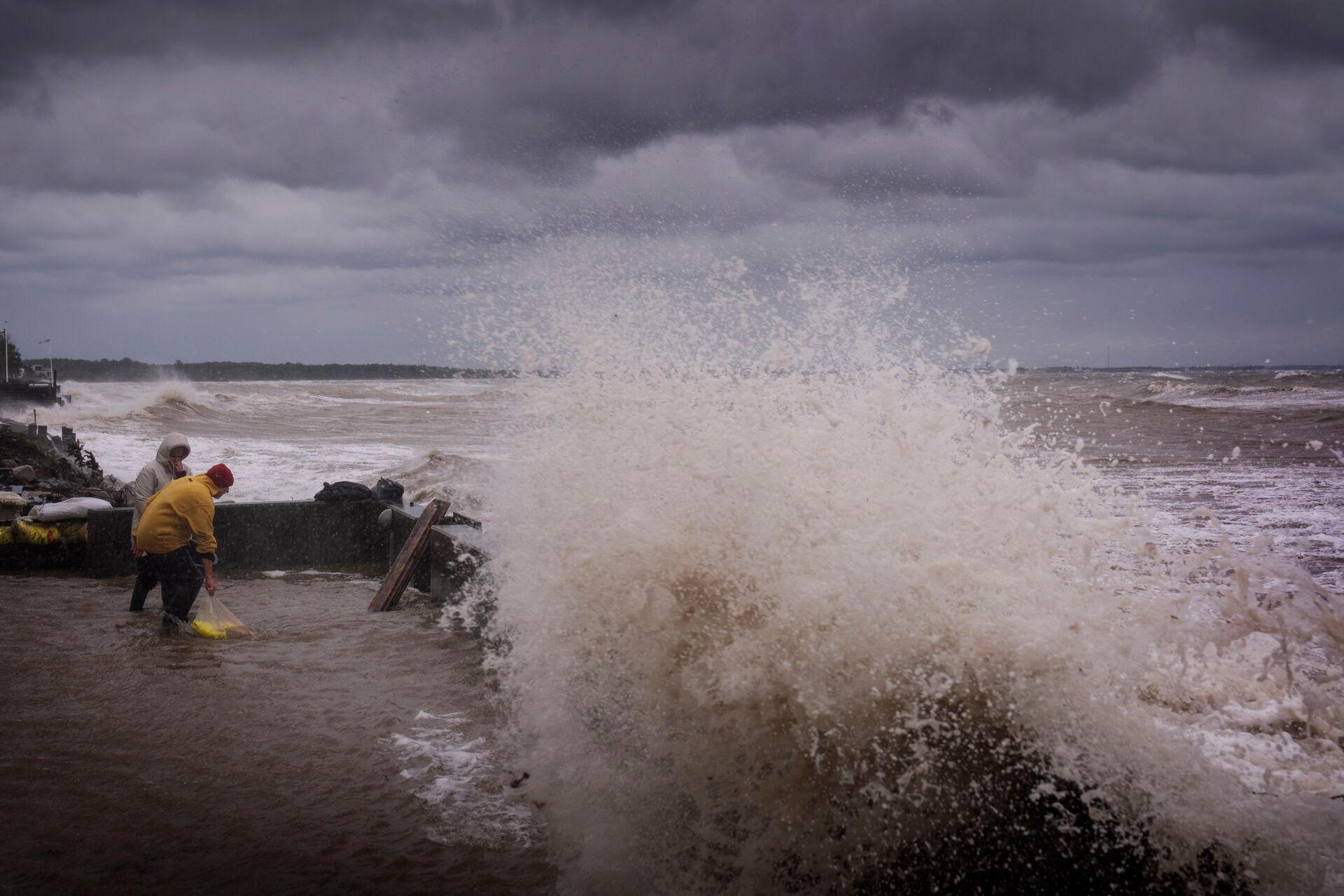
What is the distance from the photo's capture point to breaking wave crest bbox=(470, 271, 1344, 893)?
3.51 meters

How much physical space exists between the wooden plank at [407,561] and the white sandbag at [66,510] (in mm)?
3505

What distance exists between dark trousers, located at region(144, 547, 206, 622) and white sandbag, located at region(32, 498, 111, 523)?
9.23 ft

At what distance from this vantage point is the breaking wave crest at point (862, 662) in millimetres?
3510

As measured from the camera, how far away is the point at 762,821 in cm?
369

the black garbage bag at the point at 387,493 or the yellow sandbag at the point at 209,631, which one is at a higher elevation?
the black garbage bag at the point at 387,493

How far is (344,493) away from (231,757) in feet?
18.8

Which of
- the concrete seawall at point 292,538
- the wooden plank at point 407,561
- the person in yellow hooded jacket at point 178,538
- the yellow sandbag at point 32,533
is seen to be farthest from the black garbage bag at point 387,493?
the yellow sandbag at point 32,533

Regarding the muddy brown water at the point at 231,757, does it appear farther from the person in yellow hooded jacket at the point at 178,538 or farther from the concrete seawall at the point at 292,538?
the concrete seawall at the point at 292,538

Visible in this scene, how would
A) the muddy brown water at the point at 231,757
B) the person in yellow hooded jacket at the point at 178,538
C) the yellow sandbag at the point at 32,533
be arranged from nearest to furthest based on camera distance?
the muddy brown water at the point at 231,757 → the person in yellow hooded jacket at the point at 178,538 → the yellow sandbag at the point at 32,533

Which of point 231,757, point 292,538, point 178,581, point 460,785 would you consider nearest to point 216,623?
point 178,581

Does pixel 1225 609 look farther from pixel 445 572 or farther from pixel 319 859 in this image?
pixel 445 572

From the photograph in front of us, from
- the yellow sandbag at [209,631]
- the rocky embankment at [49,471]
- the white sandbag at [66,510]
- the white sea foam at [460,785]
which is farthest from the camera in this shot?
the rocky embankment at [49,471]

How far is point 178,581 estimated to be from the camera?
694 cm

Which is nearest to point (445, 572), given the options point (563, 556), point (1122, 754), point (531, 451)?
point (531, 451)
